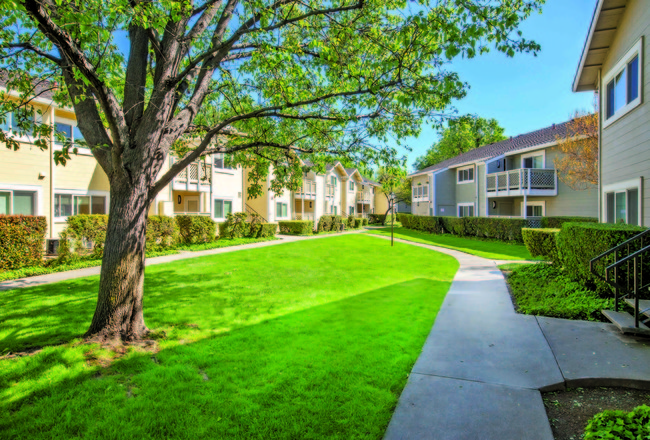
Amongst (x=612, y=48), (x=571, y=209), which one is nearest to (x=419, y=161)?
(x=571, y=209)

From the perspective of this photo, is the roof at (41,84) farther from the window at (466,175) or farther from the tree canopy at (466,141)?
the tree canopy at (466,141)

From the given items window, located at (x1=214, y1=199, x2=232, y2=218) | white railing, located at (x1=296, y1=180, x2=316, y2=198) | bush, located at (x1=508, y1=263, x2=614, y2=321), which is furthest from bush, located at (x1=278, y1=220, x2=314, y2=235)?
bush, located at (x1=508, y1=263, x2=614, y2=321)

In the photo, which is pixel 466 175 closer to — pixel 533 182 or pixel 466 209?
pixel 466 209

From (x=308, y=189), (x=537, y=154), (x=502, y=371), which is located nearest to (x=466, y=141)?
(x=537, y=154)

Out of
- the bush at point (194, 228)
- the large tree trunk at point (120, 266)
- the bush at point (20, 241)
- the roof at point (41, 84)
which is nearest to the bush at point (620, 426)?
the large tree trunk at point (120, 266)

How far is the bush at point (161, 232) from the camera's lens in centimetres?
1586

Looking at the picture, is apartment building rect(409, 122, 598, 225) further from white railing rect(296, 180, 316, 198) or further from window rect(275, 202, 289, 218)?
window rect(275, 202, 289, 218)

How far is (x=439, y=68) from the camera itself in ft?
17.1

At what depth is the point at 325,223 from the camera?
35.1 meters

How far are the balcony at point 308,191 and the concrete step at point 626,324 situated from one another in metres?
28.6

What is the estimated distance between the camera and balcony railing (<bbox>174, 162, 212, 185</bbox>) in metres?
20.9

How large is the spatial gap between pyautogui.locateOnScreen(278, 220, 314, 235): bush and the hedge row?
1174 centimetres

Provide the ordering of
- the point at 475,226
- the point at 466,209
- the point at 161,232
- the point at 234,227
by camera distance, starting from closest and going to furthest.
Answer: the point at 161,232 < the point at 234,227 < the point at 475,226 < the point at 466,209

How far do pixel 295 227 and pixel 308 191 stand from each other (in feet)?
21.0
